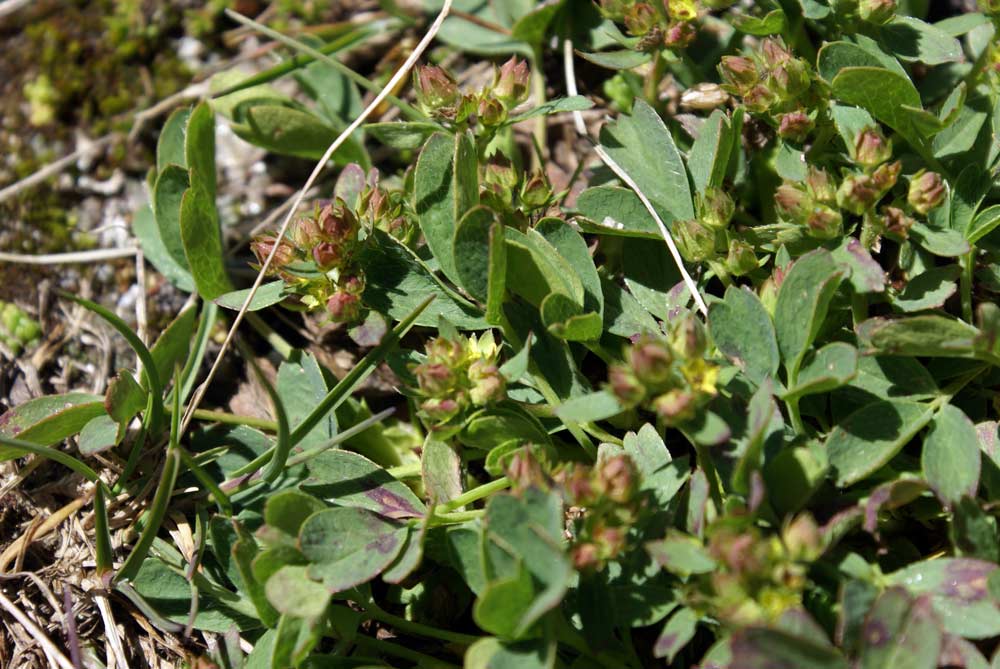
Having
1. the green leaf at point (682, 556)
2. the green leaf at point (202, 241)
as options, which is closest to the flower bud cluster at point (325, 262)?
the green leaf at point (202, 241)

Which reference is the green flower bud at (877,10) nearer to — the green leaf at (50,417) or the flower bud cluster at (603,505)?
the flower bud cluster at (603,505)

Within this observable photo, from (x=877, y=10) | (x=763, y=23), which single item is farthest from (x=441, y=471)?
(x=877, y=10)

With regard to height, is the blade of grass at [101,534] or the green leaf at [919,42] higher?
the green leaf at [919,42]

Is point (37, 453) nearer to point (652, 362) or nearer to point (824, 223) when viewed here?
point (652, 362)

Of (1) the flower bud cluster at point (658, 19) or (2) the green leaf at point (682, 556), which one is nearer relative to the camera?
(2) the green leaf at point (682, 556)

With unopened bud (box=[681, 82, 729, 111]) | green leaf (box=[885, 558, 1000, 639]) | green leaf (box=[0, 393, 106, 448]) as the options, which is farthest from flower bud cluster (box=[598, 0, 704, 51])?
green leaf (box=[0, 393, 106, 448])
